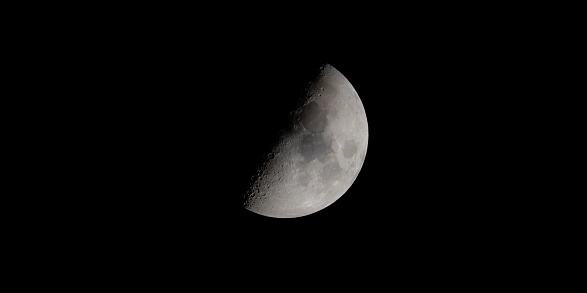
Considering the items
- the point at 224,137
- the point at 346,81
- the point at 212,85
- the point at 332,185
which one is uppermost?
the point at 346,81

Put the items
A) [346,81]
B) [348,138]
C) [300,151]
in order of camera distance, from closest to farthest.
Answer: [300,151], [348,138], [346,81]

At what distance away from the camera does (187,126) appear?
8.94 feet

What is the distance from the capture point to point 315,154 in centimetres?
295

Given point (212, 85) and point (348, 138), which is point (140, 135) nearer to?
point (212, 85)

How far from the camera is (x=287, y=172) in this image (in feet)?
9.85

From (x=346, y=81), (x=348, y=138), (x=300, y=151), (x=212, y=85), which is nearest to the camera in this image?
(x=212, y=85)

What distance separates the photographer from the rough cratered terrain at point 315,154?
292cm

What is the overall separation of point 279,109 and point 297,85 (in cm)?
25

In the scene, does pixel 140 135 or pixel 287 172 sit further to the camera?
pixel 287 172

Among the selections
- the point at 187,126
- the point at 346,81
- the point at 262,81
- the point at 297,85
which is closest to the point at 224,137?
the point at 187,126

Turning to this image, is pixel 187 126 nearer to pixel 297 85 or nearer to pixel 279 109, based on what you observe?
pixel 279 109

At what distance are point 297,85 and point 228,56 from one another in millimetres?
536

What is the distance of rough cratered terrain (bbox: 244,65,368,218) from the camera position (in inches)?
115

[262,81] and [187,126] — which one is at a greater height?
[262,81]
